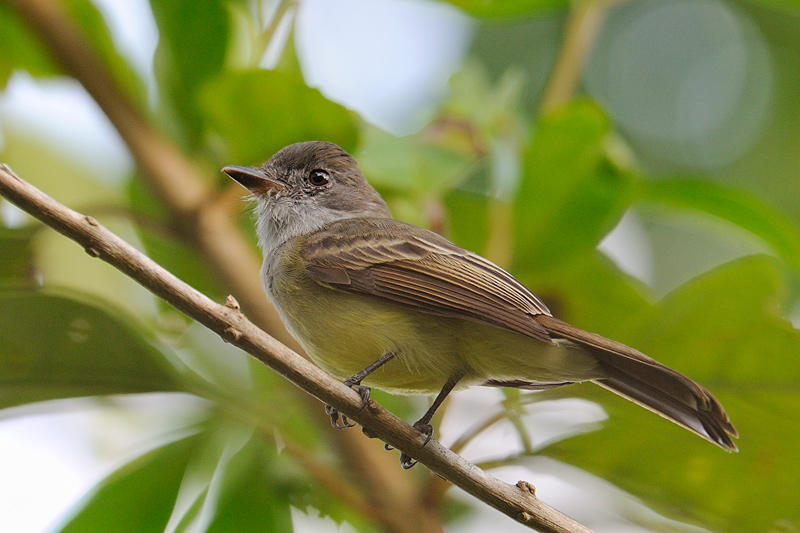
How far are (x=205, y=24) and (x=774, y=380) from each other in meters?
1.95

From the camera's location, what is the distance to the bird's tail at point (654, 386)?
2.36 meters

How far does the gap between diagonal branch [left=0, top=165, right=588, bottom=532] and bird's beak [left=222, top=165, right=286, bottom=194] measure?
815 mm

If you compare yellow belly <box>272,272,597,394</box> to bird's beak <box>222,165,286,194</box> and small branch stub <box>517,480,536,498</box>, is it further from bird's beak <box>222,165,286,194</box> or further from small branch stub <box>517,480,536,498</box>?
small branch stub <box>517,480,536,498</box>

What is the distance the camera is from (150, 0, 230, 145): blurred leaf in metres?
2.86

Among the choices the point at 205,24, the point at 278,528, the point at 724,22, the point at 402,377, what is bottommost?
the point at 278,528

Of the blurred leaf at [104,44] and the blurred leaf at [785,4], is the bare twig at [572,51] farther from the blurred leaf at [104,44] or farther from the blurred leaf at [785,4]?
the blurred leaf at [104,44]

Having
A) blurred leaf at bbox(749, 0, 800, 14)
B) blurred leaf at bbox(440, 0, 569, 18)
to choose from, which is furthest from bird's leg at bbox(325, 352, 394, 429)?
blurred leaf at bbox(749, 0, 800, 14)

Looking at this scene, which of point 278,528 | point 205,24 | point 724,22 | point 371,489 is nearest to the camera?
point 371,489

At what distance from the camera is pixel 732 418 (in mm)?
2676

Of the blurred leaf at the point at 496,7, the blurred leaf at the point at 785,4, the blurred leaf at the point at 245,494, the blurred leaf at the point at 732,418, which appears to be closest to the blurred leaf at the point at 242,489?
the blurred leaf at the point at 245,494

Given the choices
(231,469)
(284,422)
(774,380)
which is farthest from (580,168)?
(231,469)

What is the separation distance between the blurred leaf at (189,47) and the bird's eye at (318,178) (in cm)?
73

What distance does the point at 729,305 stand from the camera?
104 inches

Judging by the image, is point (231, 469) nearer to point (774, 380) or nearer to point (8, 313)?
point (8, 313)
